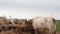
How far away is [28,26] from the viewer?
1948mm

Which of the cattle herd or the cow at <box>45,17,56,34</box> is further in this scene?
the cow at <box>45,17,56,34</box>

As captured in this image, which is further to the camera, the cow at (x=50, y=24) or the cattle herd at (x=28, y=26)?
the cow at (x=50, y=24)

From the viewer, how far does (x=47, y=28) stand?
2035 millimetres

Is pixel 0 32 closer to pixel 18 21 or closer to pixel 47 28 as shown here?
pixel 18 21

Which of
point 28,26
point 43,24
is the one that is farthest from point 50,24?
point 28,26

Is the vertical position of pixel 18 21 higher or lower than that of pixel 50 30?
higher

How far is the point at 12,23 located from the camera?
1.98 meters

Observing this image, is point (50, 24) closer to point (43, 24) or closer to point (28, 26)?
point (43, 24)

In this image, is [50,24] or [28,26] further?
[50,24]

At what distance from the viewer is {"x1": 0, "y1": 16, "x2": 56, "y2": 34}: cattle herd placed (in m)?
1.91

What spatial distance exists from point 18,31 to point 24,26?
4.0 inches

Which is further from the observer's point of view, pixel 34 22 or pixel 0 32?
pixel 34 22

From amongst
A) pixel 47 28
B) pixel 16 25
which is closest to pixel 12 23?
pixel 16 25

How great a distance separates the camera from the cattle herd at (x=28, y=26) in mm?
1911
